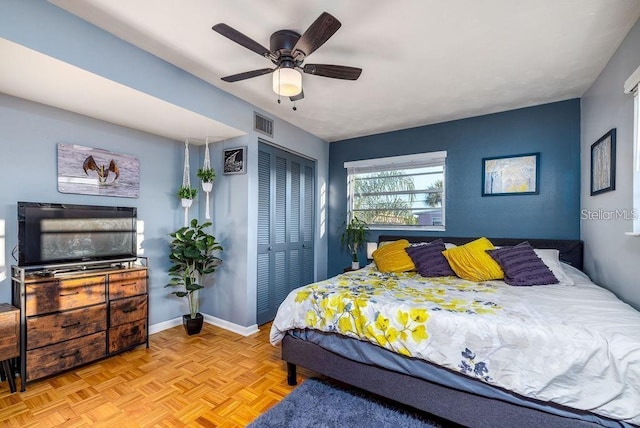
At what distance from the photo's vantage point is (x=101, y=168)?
9.35 feet

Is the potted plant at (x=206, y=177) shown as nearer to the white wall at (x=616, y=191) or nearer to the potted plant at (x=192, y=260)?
the potted plant at (x=192, y=260)

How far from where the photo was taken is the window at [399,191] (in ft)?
12.6

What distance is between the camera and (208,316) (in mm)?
3594

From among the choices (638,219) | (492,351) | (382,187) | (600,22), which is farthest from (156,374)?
(600,22)

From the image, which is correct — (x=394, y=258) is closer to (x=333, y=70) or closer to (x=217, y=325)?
(x=333, y=70)

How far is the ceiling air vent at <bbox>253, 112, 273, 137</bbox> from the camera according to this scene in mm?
3307

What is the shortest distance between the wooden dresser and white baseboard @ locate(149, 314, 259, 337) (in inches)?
19.3

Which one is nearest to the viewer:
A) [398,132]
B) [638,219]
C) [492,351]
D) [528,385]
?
[528,385]

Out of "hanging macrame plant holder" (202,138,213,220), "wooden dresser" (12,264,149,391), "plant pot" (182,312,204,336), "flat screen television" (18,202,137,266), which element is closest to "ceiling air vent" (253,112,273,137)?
"hanging macrame plant holder" (202,138,213,220)

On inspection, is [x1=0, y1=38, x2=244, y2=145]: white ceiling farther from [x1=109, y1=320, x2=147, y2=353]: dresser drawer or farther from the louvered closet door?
[x1=109, y1=320, x2=147, y2=353]: dresser drawer

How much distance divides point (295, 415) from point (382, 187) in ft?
10.2

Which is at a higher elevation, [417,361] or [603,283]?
[603,283]

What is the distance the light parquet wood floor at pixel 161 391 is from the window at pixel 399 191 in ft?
7.68

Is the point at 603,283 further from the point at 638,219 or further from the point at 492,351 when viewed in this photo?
the point at 492,351
